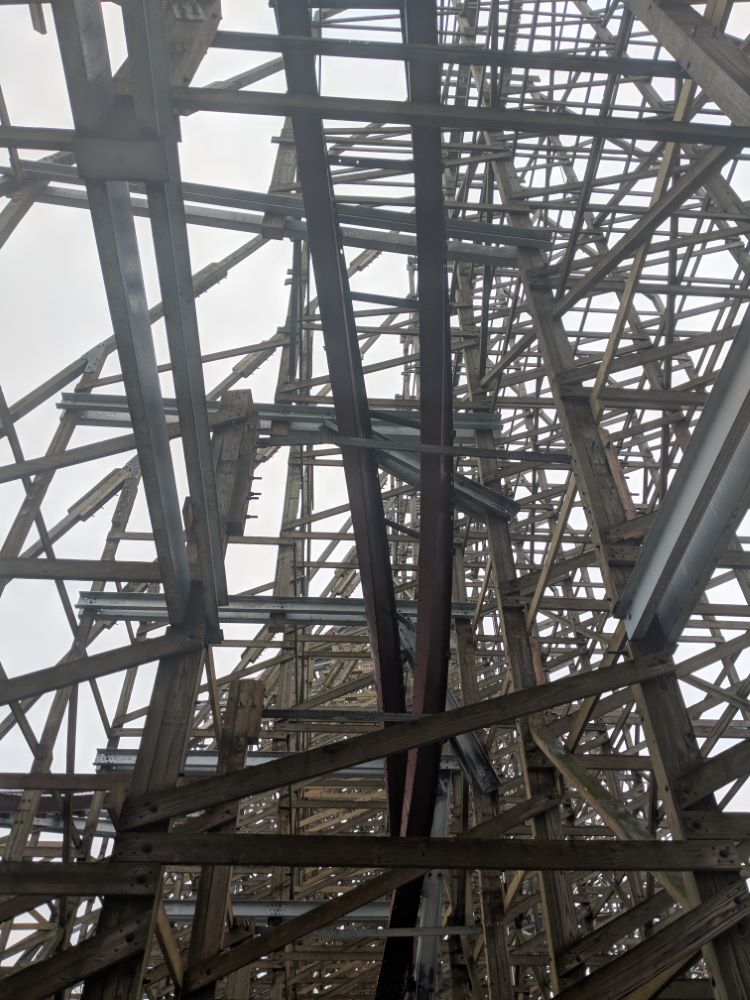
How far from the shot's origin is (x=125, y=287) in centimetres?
314

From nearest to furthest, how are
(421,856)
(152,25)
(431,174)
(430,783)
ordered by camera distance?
(152,25) → (421,856) → (431,174) → (430,783)

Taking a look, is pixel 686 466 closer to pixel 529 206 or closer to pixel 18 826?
pixel 529 206

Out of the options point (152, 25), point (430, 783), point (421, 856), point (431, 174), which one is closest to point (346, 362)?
point (431, 174)

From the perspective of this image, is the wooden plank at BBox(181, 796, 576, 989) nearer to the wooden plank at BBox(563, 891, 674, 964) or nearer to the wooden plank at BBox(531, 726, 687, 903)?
the wooden plank at BBox(531, 726, 687, 903)

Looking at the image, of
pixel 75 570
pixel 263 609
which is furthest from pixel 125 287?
pixel 263 609

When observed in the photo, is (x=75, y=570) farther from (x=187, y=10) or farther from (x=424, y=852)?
(x=187, y=10)

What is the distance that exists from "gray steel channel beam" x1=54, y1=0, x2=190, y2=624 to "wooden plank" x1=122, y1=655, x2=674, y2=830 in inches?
35.7

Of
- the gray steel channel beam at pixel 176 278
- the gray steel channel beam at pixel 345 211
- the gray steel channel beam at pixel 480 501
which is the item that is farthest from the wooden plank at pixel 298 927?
the gray steel channel beam at pixel 345 211

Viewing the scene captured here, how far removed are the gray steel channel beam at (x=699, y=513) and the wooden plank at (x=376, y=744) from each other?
0.31m

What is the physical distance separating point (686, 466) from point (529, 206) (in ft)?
14.7

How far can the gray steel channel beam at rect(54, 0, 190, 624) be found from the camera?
8.54ft

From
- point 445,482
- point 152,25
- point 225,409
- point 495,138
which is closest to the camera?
point 152,25

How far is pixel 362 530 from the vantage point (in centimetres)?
567

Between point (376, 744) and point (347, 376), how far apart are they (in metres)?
2.27
